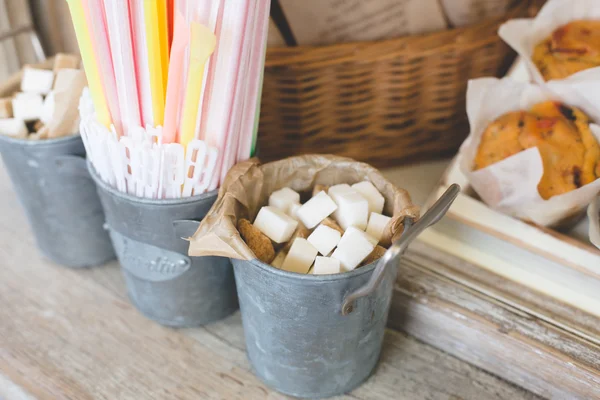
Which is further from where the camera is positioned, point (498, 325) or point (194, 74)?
point (498, 325)

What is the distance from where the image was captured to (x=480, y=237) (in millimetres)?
630

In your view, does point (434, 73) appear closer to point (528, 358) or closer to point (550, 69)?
point (550, 69)

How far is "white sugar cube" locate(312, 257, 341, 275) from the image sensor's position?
1.51ft

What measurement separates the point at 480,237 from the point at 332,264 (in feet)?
0.82

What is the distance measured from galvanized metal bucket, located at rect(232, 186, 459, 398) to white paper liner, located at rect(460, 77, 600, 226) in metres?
0.20

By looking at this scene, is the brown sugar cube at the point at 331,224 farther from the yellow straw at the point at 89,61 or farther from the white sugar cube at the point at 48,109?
the white sugar cube at the point at 48,109

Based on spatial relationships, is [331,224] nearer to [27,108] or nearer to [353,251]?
[353,251]

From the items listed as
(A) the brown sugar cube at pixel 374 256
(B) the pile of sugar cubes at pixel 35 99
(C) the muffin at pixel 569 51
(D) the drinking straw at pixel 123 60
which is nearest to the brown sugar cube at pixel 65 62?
→ (B) the pile of sugar cubes at pixel 35 99

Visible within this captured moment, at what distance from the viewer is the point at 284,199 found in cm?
53

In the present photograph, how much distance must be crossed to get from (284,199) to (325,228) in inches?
2.3

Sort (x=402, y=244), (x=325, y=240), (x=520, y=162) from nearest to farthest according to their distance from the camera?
(x=402, y=244)
(x=325, y=240)
(x=520, y=162)

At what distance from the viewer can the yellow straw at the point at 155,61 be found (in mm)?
425

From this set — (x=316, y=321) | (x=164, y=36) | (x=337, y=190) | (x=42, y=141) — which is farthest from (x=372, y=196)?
(x=42, y=141)

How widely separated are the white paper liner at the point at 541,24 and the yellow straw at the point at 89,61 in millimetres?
479
